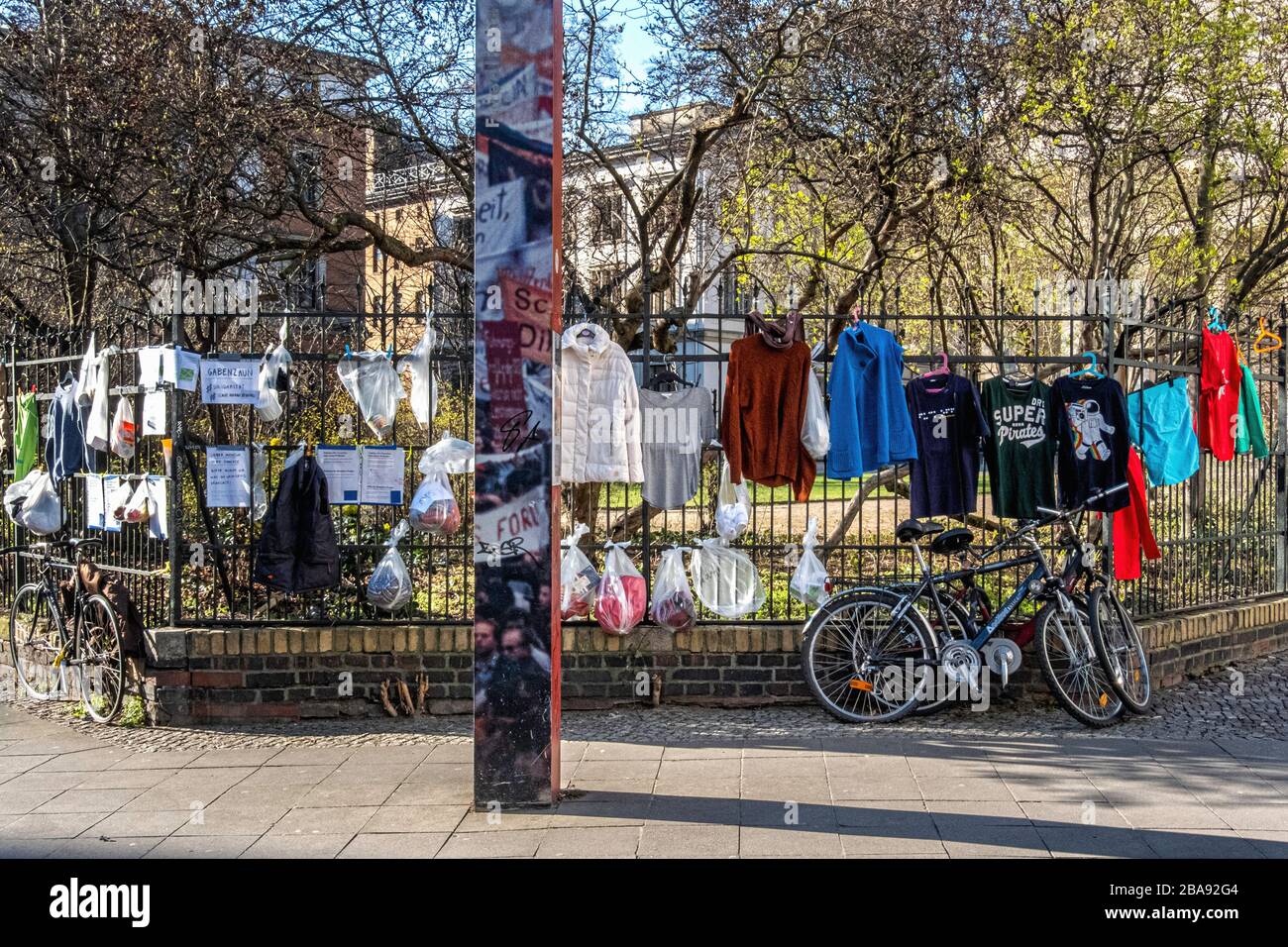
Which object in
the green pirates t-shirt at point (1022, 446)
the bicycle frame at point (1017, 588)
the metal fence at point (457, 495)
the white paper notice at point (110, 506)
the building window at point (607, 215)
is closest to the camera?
the bicycle frame at point (1017, 588)

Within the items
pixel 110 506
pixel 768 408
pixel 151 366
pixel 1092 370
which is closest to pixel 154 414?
pixel 151 366

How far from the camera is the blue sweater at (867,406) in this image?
24.7ft

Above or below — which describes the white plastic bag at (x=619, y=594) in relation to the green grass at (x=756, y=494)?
below

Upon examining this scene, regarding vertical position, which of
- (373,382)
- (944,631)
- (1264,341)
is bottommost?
(944,631)

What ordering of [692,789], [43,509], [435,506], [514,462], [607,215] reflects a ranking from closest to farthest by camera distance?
[514,462]
[692,789]
[435,506]
[43,509]
[607,215]

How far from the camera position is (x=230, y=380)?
7.76 meters

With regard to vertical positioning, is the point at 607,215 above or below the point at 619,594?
above

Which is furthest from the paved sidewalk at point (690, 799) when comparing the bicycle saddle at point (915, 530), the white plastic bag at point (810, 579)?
the bicycle saddle at point (915, 530)

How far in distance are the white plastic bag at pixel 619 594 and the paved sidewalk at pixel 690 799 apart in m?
0.77

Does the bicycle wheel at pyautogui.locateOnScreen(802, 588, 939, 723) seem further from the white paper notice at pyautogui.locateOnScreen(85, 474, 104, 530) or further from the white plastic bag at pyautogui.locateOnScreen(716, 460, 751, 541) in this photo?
the white paper notice at pyautogui.locateOnScreen(85, 474, 104, 530)

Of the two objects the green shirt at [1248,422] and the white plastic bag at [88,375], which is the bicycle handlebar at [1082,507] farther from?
the white plastic bag at [88,375]

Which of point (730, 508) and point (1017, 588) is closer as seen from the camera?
point (1017, 588)

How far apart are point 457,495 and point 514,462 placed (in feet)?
10.9

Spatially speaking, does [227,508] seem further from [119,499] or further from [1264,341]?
[1264,341]
